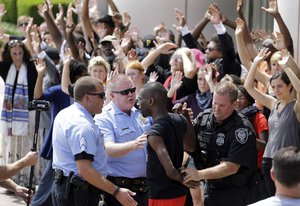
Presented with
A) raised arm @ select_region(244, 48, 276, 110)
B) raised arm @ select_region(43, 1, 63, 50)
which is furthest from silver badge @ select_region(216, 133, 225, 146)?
raised arm @ select_region(43, 1, 63, 50)

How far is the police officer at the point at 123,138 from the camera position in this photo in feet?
22.1

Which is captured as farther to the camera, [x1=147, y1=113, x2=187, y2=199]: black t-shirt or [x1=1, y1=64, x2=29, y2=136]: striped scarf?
[x1=1, y1=64, x2=29, y2=136]: striped scarf

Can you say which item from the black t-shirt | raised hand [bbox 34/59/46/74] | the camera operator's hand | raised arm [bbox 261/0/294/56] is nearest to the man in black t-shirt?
the black t-shirt

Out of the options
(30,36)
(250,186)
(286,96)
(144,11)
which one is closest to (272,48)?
(286,96)

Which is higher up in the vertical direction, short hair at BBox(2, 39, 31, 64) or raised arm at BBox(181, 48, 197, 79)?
raised arm at BBox(181, 48, 197, 79)

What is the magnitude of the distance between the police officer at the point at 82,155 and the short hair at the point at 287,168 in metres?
2.16

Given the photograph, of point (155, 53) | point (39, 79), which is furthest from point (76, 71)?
point (155, 53)

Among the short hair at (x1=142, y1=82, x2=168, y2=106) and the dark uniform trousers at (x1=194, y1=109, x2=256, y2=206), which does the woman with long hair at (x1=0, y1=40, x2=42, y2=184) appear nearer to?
the dark uniform trousers at (x1=194, y1=109, x2=256, y2=206)

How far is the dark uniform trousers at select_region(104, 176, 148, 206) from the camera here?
6.71 metres

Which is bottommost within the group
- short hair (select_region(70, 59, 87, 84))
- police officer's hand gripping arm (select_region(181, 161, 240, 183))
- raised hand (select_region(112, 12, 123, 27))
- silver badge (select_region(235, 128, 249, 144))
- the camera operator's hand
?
police officer's hand gripping arm (select_region(181, 161, 240, 183))

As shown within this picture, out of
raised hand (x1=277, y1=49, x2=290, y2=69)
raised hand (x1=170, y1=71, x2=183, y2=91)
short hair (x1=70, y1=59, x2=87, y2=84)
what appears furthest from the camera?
short hair (x1=70, y1=59, x2=87, y2=84)

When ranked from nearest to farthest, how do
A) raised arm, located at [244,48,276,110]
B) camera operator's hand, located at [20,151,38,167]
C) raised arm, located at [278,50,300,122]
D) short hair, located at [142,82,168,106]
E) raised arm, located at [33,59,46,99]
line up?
camera operator's hand, located at [20,151,38,167]
short hair, located at [142,82,168,106]
raised arm, located at [278,50,300,122]
raised arm, located at [244,48,276,110]
raised arm, located at [33,59,46,99]

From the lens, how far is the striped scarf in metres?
10.1

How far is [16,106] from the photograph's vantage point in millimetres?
10227
